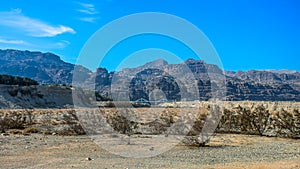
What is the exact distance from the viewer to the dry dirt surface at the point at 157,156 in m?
14.4

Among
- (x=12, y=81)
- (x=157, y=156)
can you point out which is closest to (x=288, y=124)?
(x=157, y=156)

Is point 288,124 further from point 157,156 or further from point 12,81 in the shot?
point 12,81

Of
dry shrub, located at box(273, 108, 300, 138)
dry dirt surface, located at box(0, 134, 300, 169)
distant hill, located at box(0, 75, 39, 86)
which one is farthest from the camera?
distant hill, located at box(0, 75, 39, 86)

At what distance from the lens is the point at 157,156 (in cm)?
1705

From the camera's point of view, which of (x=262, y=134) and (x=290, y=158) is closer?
(x=290, y=158)

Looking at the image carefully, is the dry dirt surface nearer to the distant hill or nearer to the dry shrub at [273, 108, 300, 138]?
the dry shrub at [273, 108, 300, 138]

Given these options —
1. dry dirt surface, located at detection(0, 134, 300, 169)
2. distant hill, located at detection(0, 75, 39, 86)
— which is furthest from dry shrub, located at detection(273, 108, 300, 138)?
distant hill, located at detection(0, 75, 39, 86)

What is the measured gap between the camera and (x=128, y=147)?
2006 cm

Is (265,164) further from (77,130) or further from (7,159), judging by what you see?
(77,130)

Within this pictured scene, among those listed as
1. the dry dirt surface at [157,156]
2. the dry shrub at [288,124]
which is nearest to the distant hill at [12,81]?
the dry dirt surface at [157,156]

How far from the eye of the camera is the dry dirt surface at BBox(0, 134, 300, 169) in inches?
568

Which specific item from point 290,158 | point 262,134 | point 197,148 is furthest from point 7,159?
point 262,134

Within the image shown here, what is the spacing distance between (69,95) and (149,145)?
6672 cm

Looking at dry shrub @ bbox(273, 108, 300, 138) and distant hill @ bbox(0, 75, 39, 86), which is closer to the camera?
dry shrub @ bbox(273, 108, 300, 138)
